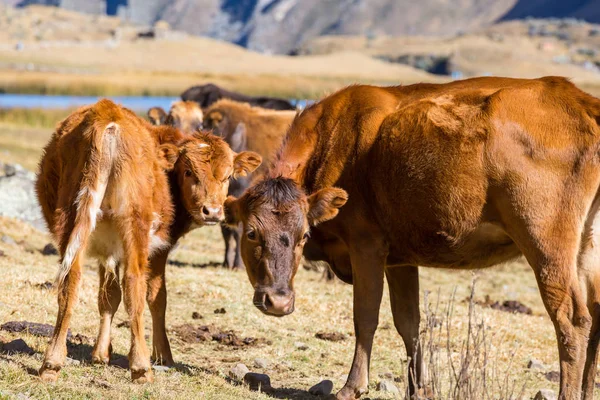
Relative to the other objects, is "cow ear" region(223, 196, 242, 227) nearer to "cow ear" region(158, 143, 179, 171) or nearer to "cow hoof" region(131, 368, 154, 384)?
"cow ear" region(158, 143, 179, 171)

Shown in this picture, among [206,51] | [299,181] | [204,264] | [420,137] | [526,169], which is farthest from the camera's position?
[206,51]

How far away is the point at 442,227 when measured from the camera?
7.05 m

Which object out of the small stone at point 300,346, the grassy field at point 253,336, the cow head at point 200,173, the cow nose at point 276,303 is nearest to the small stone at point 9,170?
the grassy field at point 253,336

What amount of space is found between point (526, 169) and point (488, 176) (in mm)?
292

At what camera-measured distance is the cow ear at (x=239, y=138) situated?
15.2m

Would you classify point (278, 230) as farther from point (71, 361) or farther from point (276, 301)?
point (71, 361)

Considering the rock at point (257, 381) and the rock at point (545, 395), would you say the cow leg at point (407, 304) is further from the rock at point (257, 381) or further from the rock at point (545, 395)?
the rock at point (257, 381)

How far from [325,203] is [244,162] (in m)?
1.84

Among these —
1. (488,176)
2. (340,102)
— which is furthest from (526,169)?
(340,102)

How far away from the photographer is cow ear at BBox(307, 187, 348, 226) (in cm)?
699

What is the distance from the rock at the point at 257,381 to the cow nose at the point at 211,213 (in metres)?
1.41

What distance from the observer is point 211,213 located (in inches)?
314

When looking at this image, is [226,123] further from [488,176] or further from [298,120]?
[488,176]

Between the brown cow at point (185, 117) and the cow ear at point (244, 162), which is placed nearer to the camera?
the cow ear at point (244, 162)
